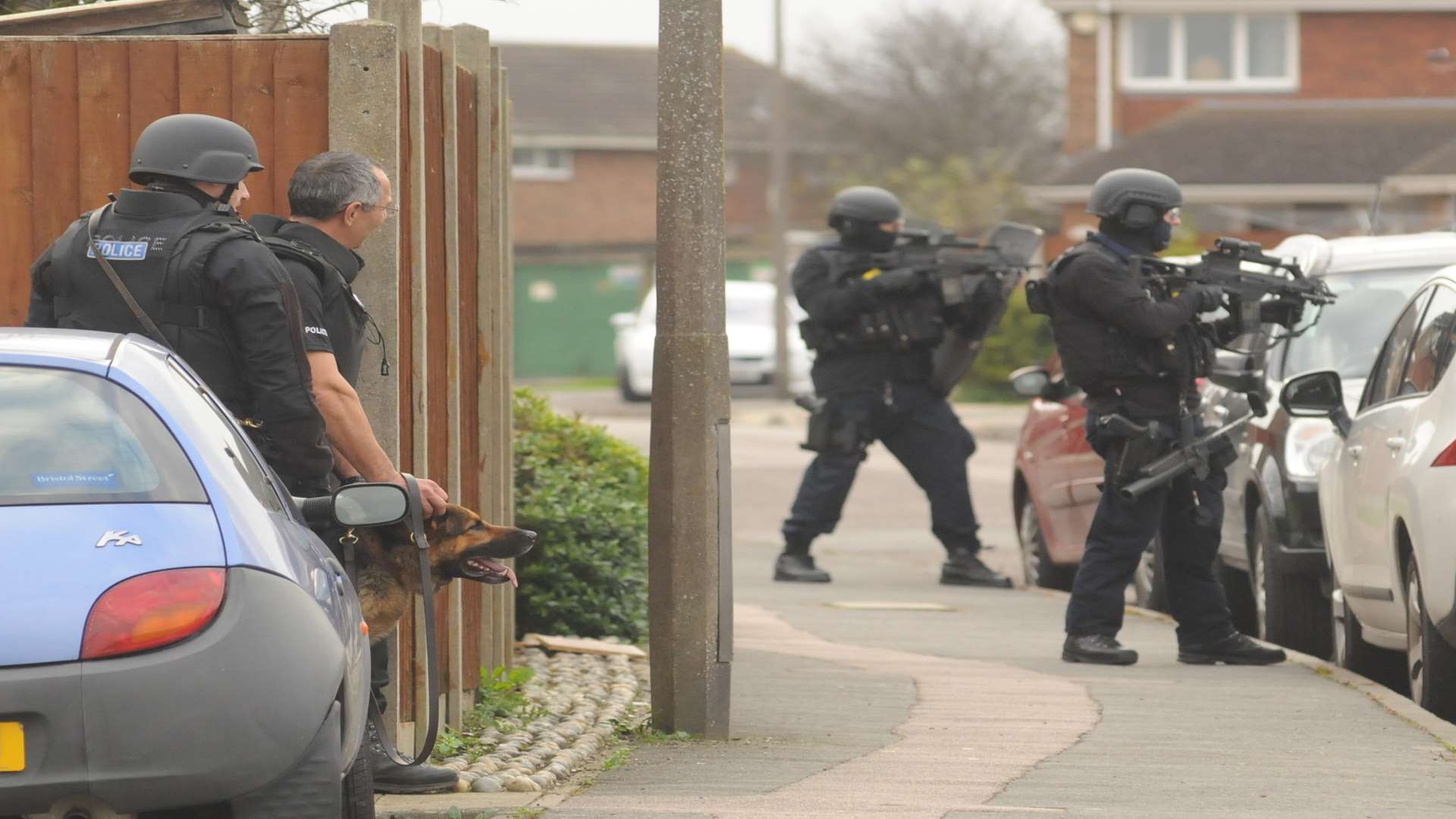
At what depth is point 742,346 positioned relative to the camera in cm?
3391

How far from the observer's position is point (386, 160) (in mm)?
6258

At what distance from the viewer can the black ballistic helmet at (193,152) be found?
5.52m

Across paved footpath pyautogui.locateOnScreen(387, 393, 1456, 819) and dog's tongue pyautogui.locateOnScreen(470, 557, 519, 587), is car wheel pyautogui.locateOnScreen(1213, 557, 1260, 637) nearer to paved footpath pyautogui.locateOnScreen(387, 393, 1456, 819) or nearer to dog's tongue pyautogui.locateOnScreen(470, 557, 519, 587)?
paved footpath pyautogui.locateOnScreen(387, 393, 1456, 819)

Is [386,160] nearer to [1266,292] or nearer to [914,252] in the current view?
[1266,292]

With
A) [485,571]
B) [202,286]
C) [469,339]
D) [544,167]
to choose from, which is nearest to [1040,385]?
[469,339]

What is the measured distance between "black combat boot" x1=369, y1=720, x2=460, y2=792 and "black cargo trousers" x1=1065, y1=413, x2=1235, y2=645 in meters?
→ 3.68

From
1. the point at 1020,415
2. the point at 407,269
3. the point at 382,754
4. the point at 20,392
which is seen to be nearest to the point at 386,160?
the point at 407,269

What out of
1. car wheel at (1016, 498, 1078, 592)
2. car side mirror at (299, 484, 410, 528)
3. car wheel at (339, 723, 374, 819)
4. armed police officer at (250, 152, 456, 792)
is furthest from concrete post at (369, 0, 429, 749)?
car wheel at (1016, 498, 1078, 592)

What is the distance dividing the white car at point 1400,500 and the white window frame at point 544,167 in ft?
150

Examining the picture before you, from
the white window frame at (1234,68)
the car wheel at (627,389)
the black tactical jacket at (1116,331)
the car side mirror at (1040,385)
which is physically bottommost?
the car wheel at (627,389)

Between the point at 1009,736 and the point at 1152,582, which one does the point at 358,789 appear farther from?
the point at 1152,582

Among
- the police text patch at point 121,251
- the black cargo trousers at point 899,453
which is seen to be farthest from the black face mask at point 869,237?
the police text patch at point 121,251

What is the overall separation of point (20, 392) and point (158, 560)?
0.51 m

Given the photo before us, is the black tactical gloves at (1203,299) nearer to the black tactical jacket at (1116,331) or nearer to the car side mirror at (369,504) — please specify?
the black tactical jacket at (1116,331)
